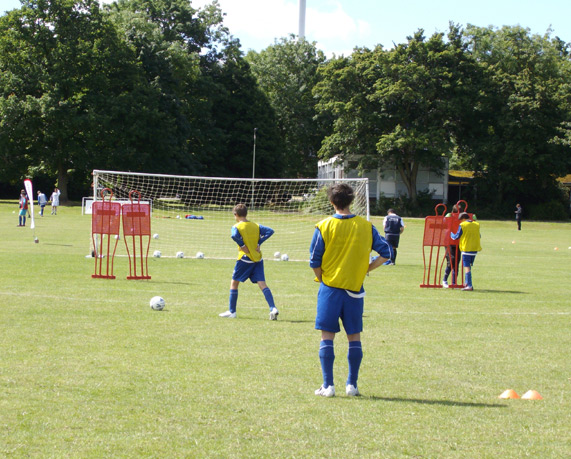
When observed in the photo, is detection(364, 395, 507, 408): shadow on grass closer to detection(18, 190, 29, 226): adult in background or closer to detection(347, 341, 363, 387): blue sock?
detection(347, 341, 363, 387): blue sock

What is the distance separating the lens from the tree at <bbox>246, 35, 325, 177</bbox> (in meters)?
80.6

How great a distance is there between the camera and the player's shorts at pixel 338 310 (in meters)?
6.71

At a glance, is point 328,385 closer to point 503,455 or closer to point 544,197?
point 503,455

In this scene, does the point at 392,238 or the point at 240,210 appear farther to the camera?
the point at 392,238

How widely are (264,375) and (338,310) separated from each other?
1.32 metres

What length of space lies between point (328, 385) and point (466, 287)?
1029 centimetres

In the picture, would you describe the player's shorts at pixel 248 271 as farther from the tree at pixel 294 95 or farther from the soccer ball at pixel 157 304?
the tree at pixel 294 95

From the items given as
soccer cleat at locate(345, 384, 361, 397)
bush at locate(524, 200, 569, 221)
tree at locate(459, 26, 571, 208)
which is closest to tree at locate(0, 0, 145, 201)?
tree at locate(459, 26, 571, 208)

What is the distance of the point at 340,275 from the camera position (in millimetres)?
6715

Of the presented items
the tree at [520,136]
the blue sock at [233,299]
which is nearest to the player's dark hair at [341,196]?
the blue sock at [233,299]

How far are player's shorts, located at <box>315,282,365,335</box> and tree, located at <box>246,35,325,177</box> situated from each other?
72.2 meters

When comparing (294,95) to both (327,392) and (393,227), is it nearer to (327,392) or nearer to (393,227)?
(393,227)

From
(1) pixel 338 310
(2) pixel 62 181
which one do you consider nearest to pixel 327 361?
(1) pixel 338 310

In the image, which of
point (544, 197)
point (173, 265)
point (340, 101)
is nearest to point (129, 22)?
point (340, 101)
